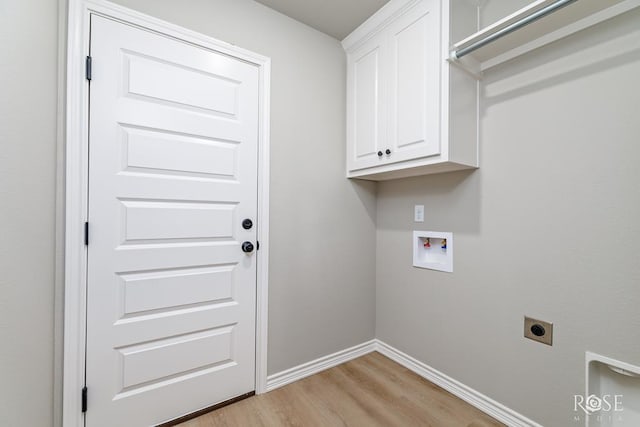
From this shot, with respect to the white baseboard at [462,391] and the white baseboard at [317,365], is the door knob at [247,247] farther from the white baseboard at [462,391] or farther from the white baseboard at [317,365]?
the white baseboard at [462,391]

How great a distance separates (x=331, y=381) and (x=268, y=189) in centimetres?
141

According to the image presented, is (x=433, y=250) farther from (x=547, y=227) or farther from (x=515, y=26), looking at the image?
(x=515, y=26)

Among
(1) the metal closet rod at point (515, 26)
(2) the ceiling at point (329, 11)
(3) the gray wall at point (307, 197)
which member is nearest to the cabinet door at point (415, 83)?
(1) the metal closet rod at point (515, 26)

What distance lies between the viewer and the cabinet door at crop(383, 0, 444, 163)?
151 cm

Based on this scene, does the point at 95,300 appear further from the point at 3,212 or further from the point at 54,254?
the point at 3,212

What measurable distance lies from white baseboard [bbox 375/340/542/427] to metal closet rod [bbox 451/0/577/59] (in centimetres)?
194

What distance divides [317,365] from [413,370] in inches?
28.1

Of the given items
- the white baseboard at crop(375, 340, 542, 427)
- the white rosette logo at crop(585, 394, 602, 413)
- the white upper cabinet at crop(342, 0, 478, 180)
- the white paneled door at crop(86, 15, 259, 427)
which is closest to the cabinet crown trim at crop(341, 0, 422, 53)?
the white upper cabinet at crop(342, 0, 478, 180)

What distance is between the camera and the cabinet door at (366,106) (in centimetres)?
186

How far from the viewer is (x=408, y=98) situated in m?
1.66

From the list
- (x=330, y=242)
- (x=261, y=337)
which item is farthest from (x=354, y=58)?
(x=261, y=337)

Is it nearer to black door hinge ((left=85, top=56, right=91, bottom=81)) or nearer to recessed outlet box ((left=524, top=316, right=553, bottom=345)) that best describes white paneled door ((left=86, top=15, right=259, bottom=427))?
black door hinge ((left=85, top=56, right=91, bottom=81))

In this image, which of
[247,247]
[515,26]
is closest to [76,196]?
[247,247]

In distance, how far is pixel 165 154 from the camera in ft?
4.75
